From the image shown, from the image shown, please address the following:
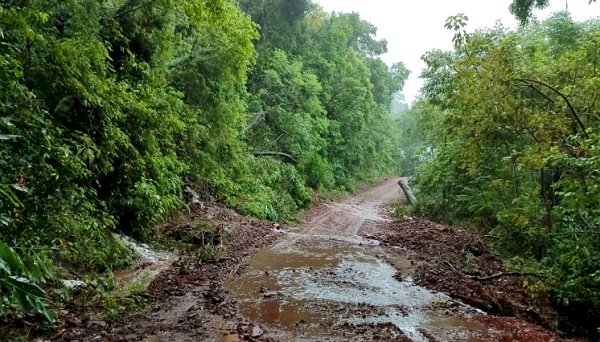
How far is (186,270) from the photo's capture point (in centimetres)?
768

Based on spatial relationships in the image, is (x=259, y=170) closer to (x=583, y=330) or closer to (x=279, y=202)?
(x=279, y=202)

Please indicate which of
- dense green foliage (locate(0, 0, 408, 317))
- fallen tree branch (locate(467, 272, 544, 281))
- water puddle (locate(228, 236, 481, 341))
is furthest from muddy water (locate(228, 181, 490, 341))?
dense green foliage (locate(0, 0, 408, 317))

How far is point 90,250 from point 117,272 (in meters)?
0.56

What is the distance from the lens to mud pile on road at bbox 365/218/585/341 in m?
6.09

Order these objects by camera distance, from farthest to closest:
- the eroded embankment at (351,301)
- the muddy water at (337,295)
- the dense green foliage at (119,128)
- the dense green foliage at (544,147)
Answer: the dense green foliage at (544,147), the muddy water at (337,295), the eroded embankment at (351,301), the dense green foliage at (119,128)

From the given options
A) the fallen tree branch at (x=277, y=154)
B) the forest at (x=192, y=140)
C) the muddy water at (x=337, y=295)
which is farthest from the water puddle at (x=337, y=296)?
the fallen tree branch at (x=277, y=154)

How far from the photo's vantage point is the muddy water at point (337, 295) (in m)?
5.52

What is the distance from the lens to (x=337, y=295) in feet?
22.0

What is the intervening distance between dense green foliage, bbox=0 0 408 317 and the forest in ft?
0.11

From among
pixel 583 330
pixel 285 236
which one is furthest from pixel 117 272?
pixel 583 330

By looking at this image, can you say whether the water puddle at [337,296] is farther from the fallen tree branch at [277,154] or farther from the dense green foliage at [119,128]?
the fallen tree branch at [277,154]

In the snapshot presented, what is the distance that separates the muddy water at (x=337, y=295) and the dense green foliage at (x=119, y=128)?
8.47 feet

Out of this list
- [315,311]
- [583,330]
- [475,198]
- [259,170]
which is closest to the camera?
[315,311]

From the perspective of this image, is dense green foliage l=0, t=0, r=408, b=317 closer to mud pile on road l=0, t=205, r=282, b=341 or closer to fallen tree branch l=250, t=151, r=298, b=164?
fallen tree branch l=250, t=151, r=298, b=164
